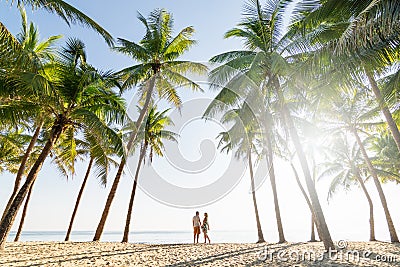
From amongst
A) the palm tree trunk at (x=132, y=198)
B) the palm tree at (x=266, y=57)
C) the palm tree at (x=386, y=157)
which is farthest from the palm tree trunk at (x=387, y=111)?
the palm tree trunk at (x=132, y=198)

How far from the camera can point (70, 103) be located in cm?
982

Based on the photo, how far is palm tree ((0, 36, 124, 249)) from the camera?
818cm

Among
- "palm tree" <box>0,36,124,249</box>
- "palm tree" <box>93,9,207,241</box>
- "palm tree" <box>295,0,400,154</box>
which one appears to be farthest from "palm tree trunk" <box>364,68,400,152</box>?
"palm tree" <box>0,36,124,249</box>

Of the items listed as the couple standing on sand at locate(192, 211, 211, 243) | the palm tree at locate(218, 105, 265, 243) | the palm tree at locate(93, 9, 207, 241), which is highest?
the palm tree at locate(93, 9, 207, 241)

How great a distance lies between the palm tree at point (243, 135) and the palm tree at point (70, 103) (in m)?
5.52

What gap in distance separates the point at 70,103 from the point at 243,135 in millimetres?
9255

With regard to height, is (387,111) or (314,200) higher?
(387,111)

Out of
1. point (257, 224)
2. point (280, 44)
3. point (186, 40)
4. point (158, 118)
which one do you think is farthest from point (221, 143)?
point (280, 44)

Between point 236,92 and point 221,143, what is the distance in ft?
31.1

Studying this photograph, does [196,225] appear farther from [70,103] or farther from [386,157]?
[386,157]

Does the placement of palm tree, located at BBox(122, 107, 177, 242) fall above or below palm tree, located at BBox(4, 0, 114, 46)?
above

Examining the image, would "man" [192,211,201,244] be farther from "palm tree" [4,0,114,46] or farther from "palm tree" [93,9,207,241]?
"palm tree" [4,0,114,46]

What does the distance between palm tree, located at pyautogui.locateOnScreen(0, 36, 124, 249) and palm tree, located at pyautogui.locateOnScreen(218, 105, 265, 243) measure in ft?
18.1

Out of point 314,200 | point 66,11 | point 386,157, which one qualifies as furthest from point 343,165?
point 66,11
